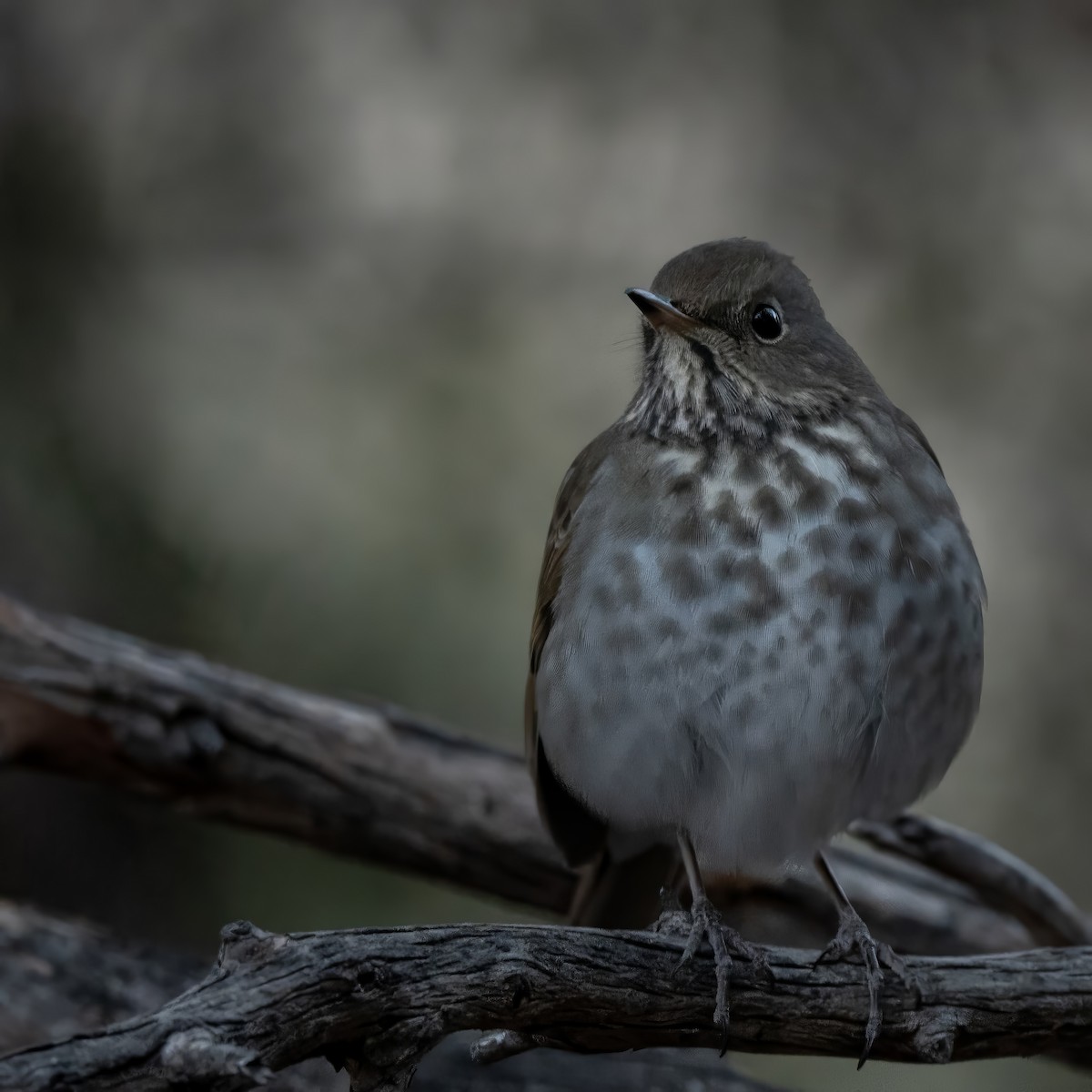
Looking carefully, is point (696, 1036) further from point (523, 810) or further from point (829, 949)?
point (523, 810)

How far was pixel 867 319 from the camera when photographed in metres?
6.32

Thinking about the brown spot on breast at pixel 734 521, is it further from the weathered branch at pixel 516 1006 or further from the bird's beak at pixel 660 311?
the weathered branch at pixel 516 1006

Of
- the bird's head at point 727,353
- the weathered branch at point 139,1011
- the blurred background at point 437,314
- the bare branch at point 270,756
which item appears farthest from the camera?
the blurred background at point 437,314

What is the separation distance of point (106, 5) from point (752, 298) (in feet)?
14.2

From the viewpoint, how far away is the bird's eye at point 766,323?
3.43 meters

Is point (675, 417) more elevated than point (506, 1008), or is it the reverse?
point (675, 417)

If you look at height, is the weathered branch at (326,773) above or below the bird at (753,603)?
below

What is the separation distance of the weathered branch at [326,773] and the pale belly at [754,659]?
1173mm

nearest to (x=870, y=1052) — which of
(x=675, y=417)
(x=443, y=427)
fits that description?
(x=675, y=417)

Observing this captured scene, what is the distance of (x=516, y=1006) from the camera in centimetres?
263

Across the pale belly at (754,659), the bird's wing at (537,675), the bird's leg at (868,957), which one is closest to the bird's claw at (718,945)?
the bird's leg at (868,957)

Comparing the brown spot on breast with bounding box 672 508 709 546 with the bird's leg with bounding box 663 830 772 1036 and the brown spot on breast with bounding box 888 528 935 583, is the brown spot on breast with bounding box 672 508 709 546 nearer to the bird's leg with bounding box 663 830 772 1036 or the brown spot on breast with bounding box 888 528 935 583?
the brown spot on breast with bounding box 888 528 935 583

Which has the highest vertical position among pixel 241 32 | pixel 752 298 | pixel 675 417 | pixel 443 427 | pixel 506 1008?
pixel 241 32

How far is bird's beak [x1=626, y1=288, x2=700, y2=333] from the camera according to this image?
128 inches
